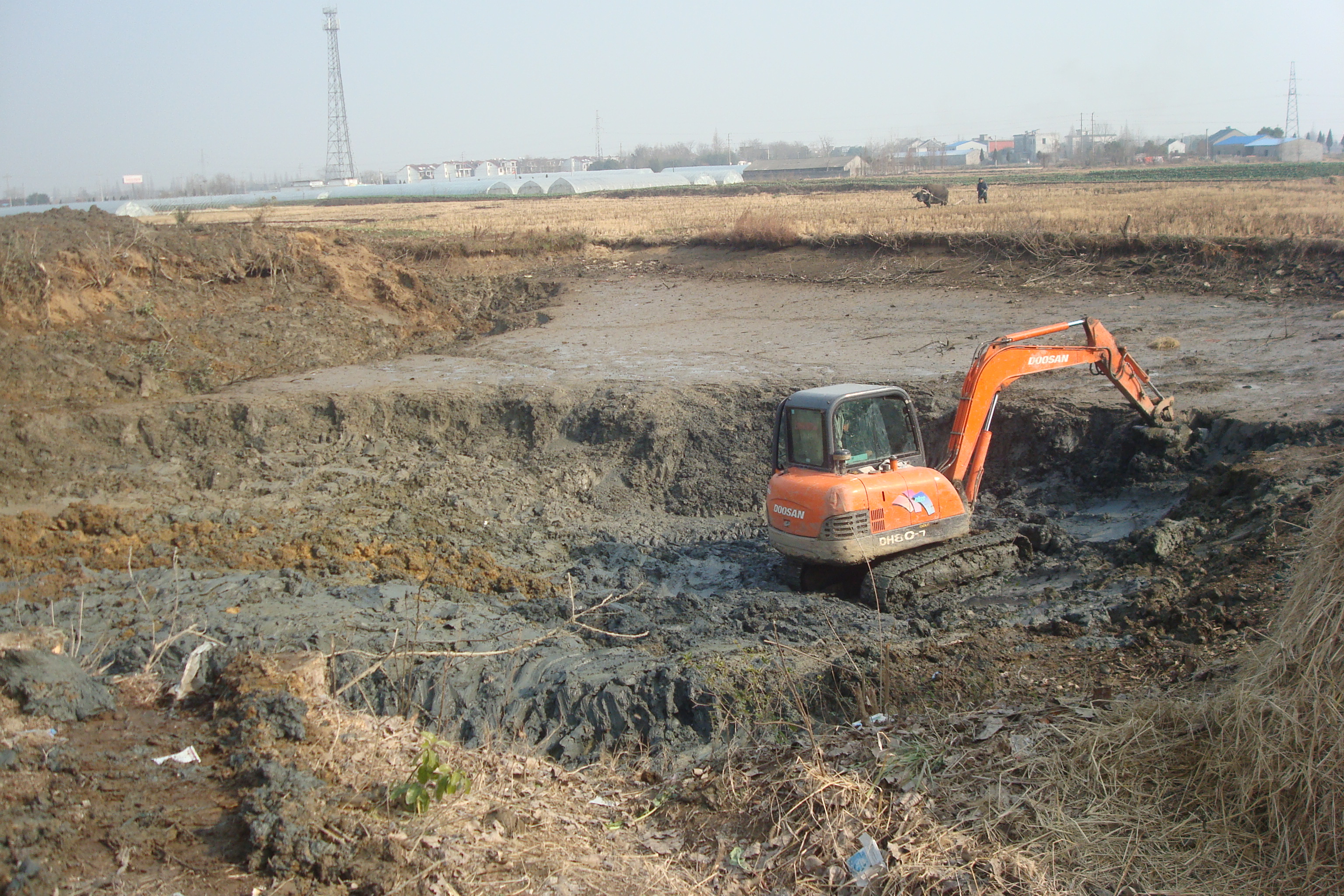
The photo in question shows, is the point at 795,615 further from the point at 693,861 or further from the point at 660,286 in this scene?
the point at 660,286

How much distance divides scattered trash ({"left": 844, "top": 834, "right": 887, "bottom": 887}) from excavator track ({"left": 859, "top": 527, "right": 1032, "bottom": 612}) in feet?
14.7

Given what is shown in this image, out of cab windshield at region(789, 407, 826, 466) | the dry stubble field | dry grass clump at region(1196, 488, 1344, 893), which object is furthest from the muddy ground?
the dry stubble field

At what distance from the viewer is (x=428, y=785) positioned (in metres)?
4.09

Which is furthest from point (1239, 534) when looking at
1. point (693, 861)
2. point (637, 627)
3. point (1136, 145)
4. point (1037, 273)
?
point (1136, 145)

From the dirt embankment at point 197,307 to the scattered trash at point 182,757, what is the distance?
1124 cm

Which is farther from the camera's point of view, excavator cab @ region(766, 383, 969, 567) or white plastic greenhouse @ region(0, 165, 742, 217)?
white plastic greenhouse @ region(0, 165, 742, 217)

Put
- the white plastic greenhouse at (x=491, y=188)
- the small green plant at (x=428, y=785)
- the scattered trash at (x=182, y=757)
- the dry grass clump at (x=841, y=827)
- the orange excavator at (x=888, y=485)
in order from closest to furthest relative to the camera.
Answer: the dry grass clump at (x=841, y=827) < the small green plant at (x=428, y=785) < the scattered trash at (x=182, y=757) < the orange excavator at (x=888, y=485) < the white plastic greenhouse at (x=491, y=188)

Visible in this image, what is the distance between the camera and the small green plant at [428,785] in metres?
3.92

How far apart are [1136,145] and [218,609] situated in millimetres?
124583

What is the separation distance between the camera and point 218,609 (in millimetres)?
8117

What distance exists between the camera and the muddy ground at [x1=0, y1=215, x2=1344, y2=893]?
5.53m

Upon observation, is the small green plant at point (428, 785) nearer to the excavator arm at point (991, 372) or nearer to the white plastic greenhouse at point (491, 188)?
the excavator arm at point (991, 372)

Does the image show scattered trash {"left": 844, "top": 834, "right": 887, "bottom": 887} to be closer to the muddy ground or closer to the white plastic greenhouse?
the muddy ground

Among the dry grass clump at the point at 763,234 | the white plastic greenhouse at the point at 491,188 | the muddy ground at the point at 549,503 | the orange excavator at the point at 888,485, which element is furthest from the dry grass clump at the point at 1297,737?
the white plastic greenhouse at the point at 491,188
